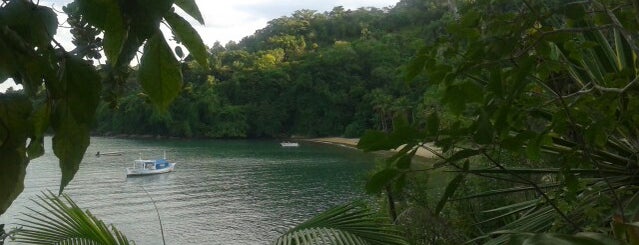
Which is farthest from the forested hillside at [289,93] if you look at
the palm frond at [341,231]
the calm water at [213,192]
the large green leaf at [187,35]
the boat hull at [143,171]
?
the large green leaf at [187,35]

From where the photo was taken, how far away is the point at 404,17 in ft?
134

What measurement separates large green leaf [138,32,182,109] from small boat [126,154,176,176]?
68.1 feet

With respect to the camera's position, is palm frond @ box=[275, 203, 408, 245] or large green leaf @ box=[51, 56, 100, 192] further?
palm frond @ box=[275, 203, 408, 245]

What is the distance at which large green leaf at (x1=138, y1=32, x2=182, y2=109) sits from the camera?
1.21 feet

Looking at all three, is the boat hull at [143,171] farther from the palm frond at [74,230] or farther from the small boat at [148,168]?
the palm frond at [74,230]

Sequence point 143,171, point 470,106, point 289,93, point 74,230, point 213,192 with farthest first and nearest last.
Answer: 1. point 289,93
2. point 143,171
3. point 213,192
4. point 74,230
5. point 470,106

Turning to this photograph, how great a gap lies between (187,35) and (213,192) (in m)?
16.8

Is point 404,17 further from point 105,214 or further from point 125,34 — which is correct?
point 125,34

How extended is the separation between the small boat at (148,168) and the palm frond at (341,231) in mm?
19211

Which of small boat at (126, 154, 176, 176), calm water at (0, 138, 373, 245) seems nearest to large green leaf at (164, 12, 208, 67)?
calm water at (0, 138, 373, 245)

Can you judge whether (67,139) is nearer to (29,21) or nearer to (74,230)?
(29,21)

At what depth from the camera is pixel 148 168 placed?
20734mm

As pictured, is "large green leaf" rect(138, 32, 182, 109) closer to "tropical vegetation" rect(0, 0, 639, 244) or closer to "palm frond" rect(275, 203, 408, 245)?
"tropical vegetation" rect(0, 0, 639, 244)

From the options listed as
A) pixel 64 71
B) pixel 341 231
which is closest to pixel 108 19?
pixel 64 71
